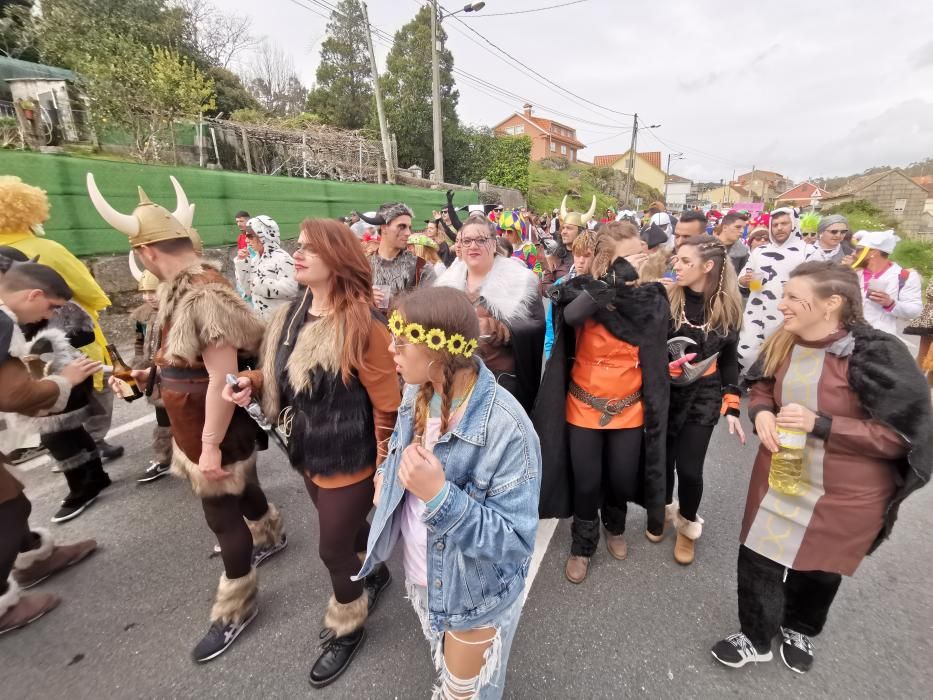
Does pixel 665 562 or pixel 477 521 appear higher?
pixel 477 521

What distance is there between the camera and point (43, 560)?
2.55 metres

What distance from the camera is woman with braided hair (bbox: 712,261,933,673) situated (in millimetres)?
1582

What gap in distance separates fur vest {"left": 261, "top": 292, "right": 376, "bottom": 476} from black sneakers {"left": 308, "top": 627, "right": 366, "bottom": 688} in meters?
0.86

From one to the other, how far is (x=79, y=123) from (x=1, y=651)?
1431 cm

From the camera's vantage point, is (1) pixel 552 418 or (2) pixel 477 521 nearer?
(2) pixel 477 521

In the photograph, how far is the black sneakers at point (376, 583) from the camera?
238 centimetres

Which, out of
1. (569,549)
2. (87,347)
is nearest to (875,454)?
(569,549)

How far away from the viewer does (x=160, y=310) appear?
6.50 feet

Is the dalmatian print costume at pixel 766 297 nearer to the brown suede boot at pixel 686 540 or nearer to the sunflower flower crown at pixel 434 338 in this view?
the brown suede boot at pixel 686 540

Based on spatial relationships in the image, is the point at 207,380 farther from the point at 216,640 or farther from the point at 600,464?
the point at 600,464

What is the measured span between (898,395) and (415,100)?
97.5 feet

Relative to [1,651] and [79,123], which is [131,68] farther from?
[1,651]

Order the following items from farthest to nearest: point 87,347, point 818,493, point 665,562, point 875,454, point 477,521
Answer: point 87,347 < point 665,562 < point 818,493 < point 875,454 < point 477,521

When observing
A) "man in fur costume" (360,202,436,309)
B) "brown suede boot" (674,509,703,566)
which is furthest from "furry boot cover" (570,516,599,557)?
"man in fur costume" (360,202,436,309)
